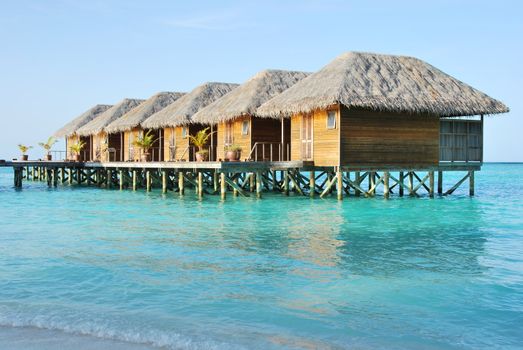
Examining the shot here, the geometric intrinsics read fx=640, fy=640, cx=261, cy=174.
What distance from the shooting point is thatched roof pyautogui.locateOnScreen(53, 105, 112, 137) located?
4122cm

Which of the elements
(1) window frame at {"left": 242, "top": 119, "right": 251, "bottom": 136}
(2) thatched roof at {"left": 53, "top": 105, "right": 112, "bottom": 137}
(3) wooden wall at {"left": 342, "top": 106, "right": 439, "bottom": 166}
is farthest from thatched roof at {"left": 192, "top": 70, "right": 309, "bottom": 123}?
(2) thatched roof at {"left": 53, "top": 105, "right": 112, "bottom": 137}

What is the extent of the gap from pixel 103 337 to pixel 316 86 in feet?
52.9

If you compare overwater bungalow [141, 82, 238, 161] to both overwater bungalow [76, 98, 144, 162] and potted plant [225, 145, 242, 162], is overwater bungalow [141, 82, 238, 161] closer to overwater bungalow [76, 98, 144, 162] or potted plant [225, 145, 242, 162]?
potted plant [225, 145, 242, 162]

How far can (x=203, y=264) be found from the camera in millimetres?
9984

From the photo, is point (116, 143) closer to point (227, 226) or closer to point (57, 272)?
point (227, 226)

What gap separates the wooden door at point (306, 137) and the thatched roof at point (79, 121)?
22808 millimetres

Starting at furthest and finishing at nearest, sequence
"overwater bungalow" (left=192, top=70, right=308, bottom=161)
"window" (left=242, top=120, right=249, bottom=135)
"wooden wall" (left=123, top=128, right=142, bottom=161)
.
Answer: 1. "wooden wall" (left=123, top=128, right=142, bottom=161)
2. "window" (left=242, top=120, right=249, bottom=135)
3. "overwater bungalow" (left=192, top=70, right=308, bottom=161)

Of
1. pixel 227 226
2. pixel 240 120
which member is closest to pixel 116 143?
pixel 240 120

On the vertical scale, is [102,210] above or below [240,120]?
below

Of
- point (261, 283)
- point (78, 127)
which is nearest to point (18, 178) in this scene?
point (78, 127)

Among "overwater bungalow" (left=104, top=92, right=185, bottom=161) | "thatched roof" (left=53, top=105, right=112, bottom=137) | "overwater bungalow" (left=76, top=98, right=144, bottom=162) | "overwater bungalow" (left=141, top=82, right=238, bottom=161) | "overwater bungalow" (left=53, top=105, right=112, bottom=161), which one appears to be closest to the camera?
"overwater bungalow" (left=141, top=82, right=238, bottom=161)

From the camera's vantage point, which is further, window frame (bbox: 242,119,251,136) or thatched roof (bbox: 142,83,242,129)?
thatched roof (bbox: 142,83,242,129)

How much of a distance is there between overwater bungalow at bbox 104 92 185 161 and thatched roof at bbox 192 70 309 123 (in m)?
5.45

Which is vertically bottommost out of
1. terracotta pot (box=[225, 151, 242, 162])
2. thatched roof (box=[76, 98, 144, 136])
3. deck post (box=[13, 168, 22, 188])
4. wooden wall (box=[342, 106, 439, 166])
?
deck post (box=[13, 168, 22, 188])
